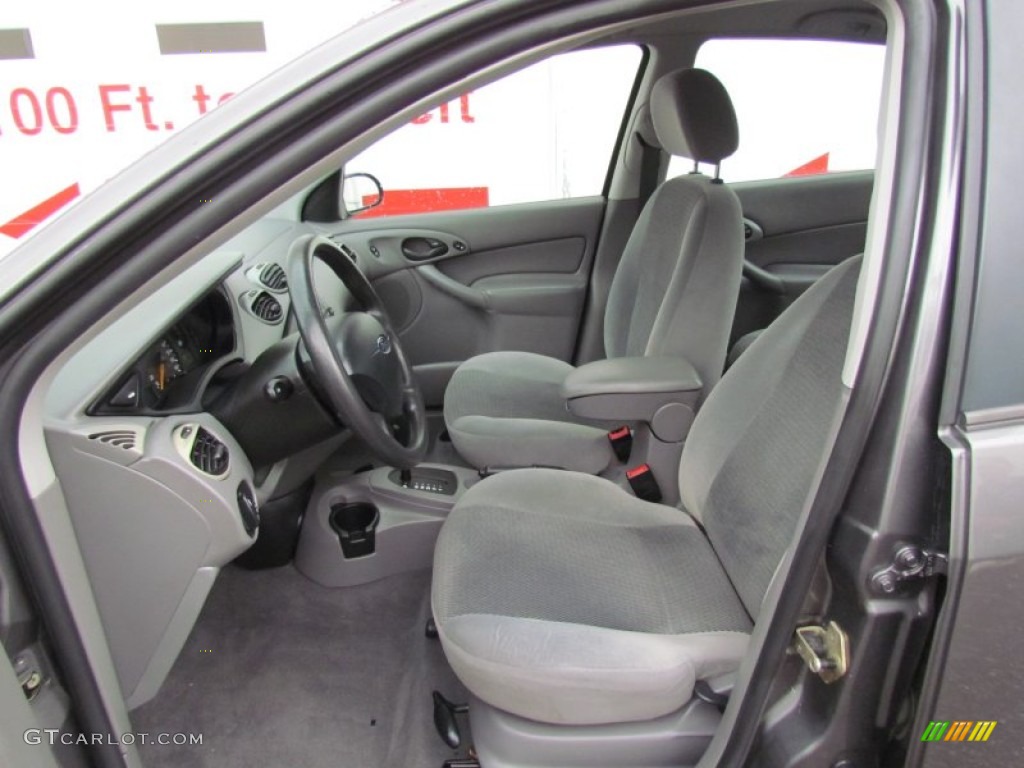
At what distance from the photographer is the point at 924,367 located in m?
0.68

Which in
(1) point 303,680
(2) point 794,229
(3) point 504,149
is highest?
(3) point 504,149

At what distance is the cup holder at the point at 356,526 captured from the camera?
1710mm

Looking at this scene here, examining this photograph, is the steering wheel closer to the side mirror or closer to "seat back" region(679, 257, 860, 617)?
"seat back" region(679, 257, 860, 617)

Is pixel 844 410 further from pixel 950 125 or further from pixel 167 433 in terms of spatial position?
pixel 167 433

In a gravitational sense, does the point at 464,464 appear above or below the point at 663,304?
below

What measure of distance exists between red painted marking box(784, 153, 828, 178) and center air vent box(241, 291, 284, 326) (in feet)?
6.27

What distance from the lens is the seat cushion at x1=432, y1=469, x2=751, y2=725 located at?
0.94 m

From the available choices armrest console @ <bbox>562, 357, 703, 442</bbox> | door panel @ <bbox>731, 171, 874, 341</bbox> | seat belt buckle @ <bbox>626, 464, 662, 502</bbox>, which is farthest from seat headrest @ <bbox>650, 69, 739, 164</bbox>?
door panel @ <bbox>731, 171, 874, 341</bbox>

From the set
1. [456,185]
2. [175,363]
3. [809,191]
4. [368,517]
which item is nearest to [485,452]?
[368,517]

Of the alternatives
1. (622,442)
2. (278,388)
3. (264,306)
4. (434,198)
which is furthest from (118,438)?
(434,198)

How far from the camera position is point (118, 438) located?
947mm

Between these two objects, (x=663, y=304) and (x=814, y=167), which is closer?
(x=663, y=304)

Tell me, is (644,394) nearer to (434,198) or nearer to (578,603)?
(578,603)

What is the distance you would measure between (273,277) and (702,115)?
1070 millimetres
